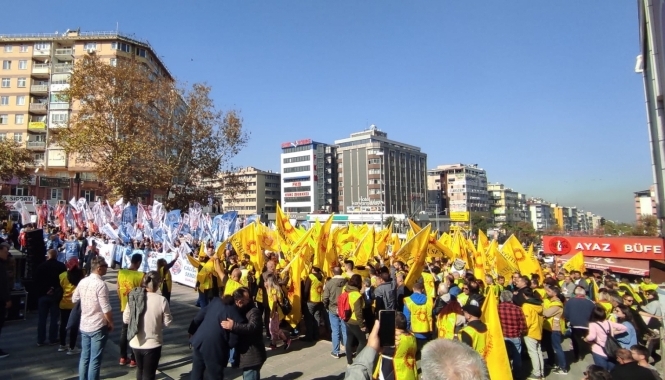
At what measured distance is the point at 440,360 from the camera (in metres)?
2.12

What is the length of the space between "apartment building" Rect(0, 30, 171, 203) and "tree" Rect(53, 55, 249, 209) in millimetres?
27381

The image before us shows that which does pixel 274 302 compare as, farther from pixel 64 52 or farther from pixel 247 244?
pixel 64 52

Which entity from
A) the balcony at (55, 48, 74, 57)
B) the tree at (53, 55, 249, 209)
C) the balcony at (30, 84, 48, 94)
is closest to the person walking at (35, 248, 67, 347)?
the tree at (53, 55, 249, 209)

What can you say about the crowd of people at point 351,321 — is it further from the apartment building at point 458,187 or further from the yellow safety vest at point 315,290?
the apartment building at point 458,187

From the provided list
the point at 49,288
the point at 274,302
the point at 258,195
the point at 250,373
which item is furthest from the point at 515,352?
the point at 258,195

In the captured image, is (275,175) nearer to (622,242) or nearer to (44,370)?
(622,242)

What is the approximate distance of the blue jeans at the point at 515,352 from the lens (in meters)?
6.46

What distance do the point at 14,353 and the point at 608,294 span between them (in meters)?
10.5

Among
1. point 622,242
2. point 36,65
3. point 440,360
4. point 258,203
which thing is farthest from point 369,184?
point 440,360

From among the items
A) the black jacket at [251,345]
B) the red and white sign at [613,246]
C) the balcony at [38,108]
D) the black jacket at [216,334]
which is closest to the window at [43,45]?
the balcony at [38,108]

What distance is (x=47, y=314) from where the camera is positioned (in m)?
7.15

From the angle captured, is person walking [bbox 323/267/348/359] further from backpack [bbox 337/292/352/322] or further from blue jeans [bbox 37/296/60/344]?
blue jeans [bbox 37/296/60/344]

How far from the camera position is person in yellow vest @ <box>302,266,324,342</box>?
27.6ft

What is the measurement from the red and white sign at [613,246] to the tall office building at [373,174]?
67021 millimetres
